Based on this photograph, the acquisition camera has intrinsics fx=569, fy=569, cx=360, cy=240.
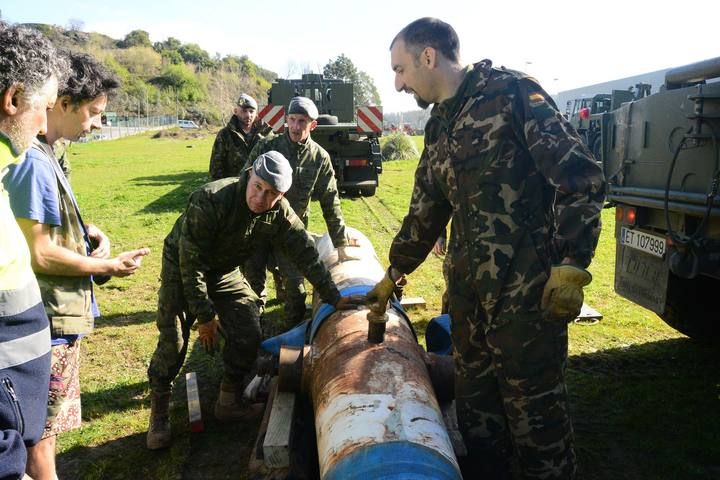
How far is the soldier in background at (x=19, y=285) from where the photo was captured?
1336 mm

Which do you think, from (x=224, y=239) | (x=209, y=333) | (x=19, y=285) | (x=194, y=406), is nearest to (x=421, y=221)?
(x=224, y=239)

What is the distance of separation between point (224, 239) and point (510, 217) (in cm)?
181

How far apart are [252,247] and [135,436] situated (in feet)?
4.38

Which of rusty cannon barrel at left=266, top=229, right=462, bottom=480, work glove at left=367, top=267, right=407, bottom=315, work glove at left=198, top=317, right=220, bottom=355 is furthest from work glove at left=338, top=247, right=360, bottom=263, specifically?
work glove at left=367, top=267, right=407, bottom=315

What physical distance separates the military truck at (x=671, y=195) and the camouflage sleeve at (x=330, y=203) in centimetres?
205

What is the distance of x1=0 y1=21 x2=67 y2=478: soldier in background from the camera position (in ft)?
4.38

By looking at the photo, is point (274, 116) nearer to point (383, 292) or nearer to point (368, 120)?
point (368, 120)

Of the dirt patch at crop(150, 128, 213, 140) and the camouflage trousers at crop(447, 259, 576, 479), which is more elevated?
Result: the dirt patch at crop(150, 128, 213, 140)

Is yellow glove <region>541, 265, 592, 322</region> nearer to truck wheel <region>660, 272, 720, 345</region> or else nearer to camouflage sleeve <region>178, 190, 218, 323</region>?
camouflage sleeve <region>178, 190, 218, 323</region>

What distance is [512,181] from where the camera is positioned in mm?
2219

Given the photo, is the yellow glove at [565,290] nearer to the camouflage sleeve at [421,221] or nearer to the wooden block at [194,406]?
the camouflage sleeve at [421,221]

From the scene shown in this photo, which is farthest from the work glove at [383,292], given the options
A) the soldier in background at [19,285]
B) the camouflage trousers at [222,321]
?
the soldier in background at [19,285]

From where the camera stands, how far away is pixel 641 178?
366cm

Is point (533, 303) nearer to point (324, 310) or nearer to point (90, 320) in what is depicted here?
point (324, 310)
